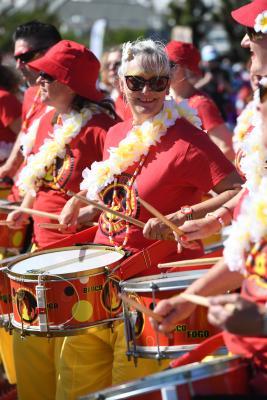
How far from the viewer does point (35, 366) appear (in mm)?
4633

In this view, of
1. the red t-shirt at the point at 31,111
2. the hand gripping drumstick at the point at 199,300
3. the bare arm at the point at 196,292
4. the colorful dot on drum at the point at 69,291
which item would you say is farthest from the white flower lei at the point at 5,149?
the hand gripping drumstick at the point at 199,300

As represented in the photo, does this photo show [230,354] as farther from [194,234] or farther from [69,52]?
[69,52]

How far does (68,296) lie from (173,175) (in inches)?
28.6

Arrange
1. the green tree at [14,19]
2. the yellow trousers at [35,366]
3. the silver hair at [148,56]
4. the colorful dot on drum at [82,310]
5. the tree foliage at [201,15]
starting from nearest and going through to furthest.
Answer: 1. the colorful dot on drum at [82,310]
2. the silver hair at [148,56]
3. the yellow trousers at [35,366]
4. the green tree at [14,19]
5. the tree foliage at [201,15]

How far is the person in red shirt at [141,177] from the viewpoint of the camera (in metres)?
3.97

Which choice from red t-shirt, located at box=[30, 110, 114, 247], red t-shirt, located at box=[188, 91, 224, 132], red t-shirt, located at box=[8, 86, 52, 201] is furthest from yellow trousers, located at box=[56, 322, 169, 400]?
red t-shirt, located at box=[188, 91, 224, 132]

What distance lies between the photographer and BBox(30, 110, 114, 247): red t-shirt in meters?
4.83

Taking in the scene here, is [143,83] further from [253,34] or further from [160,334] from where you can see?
[160,334]

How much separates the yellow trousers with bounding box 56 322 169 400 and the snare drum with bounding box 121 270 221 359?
482mm

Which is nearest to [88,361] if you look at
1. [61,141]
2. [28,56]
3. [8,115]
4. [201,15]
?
[61,141]

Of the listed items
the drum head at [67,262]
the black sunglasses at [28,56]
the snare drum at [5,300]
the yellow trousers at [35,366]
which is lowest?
the yellow trousers at [35,366]

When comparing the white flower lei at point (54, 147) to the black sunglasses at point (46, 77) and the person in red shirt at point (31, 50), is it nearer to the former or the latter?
the black sunglasses at point (46, 77)

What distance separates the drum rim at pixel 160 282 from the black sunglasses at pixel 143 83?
0.88m

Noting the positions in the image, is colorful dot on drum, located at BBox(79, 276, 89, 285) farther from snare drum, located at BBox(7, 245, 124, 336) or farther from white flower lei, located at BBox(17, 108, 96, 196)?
white flower lei, located at BBox(17, 108, 96, 196)
